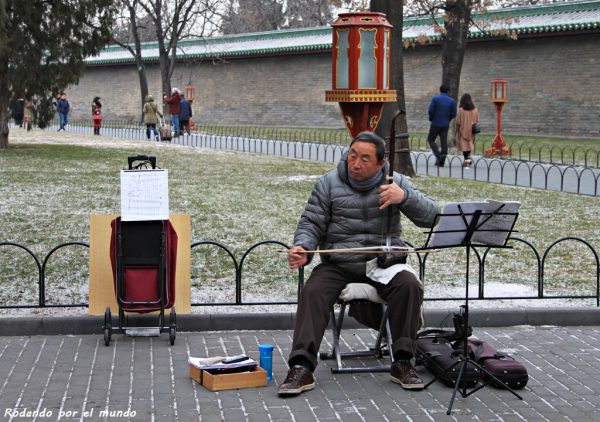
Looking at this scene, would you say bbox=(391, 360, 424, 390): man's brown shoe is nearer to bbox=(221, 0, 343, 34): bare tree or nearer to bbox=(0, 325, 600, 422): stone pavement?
bbox=(0, 325, 600, 422): stone pavement

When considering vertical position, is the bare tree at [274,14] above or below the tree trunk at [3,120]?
above

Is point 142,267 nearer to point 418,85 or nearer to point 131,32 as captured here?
point 418,85

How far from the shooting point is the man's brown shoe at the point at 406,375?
6332 mm

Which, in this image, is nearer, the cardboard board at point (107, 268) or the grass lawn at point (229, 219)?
the cardboard board at point (107, 268)

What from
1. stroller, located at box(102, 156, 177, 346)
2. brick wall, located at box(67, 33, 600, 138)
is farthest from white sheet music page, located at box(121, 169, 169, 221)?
brick wall, located at box(67, 33, 600, 138)

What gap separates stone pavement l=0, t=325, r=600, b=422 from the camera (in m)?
5.90

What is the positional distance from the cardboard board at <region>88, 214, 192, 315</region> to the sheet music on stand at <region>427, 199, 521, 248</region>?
2.24m

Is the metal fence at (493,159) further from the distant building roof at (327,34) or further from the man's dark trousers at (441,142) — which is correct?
the distant building roof at (327,34)

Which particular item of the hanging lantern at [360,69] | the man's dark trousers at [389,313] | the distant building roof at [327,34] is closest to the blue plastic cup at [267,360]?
the man's dark trousers at [389,313]

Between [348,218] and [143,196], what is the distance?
1544mm

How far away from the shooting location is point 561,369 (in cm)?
691

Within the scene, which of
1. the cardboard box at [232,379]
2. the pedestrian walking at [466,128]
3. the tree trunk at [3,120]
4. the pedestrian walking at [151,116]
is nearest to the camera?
the cardboard box at [232,379]

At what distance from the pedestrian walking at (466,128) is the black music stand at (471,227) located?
16.0 meters

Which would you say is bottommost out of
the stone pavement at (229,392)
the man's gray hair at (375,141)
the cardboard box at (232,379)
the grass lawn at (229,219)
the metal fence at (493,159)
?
the stone pavement at (229,392)
